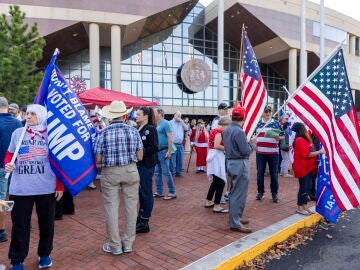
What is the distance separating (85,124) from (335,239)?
3.92 meters

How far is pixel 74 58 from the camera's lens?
2847cm

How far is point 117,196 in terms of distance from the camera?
13.1ft

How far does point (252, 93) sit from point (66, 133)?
374 centimetres

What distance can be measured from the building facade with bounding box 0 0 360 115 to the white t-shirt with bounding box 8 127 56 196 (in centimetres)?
2094

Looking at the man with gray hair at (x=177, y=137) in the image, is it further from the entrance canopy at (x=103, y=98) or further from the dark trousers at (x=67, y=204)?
the dark trousers at (x=67, y=204)

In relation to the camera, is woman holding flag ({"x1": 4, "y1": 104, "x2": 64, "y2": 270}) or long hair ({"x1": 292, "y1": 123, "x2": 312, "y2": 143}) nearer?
woman holding flag ({"x1": 4, "y1": 104, "x2": 64, "y2": 270})

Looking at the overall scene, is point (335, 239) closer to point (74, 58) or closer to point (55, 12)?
point (55, 12)

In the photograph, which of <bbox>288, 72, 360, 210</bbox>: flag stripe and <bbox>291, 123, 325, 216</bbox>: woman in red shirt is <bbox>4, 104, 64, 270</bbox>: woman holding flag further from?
<bbox>291, 123, 325, 216</bbox>: woman in red shirt

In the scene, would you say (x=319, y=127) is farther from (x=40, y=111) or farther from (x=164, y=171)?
(x=40, y=111)

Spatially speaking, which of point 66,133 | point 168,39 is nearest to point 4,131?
point 66,133

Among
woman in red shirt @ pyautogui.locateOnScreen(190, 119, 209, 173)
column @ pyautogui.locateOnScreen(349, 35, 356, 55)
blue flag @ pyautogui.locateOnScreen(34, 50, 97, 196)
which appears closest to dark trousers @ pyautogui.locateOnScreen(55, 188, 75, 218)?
blue flag @ pyautogui.locateOnScreen(34, 50, 97, 196)

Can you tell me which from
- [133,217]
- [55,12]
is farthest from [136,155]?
[55,12]

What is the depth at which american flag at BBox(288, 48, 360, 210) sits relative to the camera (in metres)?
4.67

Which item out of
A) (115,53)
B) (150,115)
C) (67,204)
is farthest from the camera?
(115,53)
